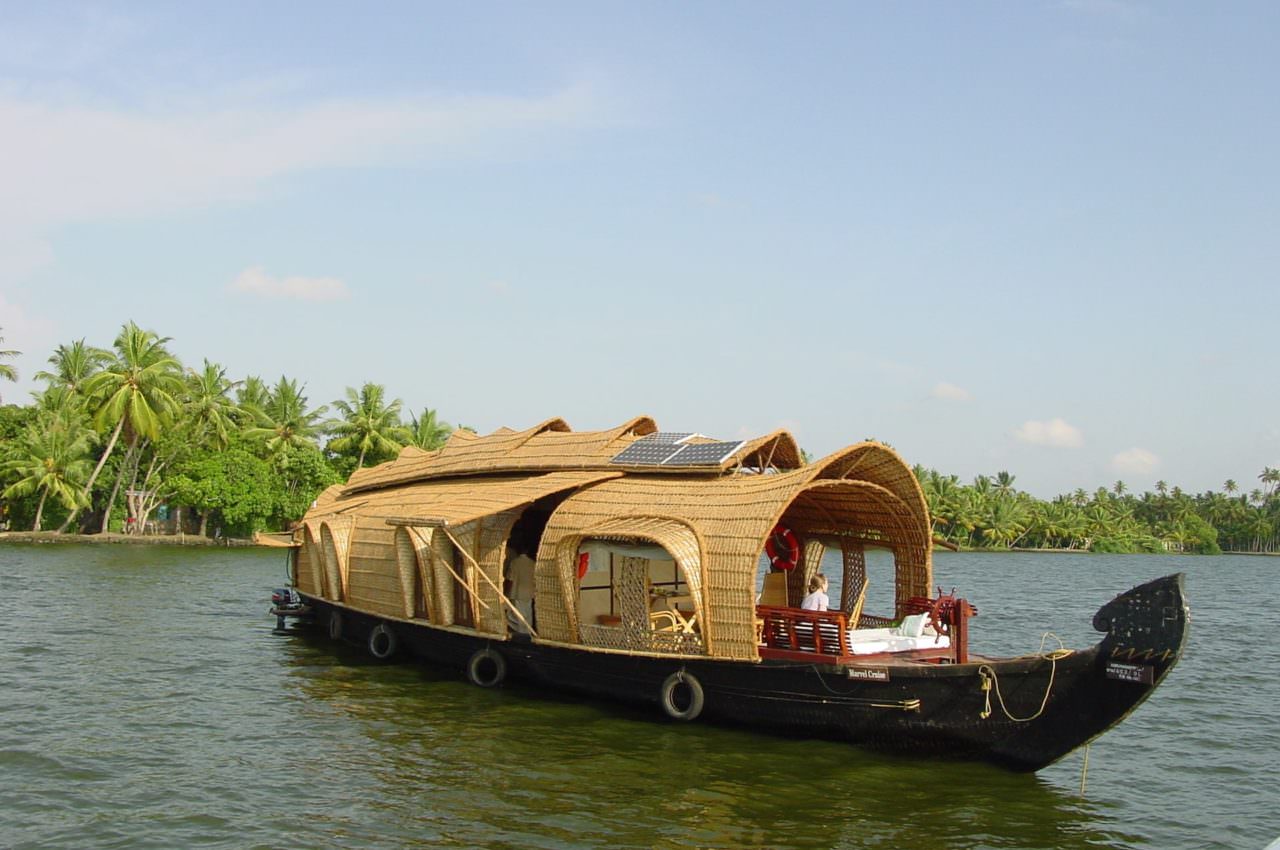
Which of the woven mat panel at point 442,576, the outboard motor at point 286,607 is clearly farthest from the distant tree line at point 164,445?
the woven mat panel at point 442,576

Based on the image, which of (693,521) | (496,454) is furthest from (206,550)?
(693,521)

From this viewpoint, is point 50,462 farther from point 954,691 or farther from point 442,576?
point 954,691

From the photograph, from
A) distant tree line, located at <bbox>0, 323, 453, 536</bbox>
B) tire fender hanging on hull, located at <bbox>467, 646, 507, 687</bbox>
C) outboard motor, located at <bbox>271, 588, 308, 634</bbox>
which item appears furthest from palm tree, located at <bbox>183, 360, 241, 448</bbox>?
tire fender hanging on hull, located at <bbox>467, 646, 507, 687</bbox>

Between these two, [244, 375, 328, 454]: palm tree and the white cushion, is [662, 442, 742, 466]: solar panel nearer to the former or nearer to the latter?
the white cushion

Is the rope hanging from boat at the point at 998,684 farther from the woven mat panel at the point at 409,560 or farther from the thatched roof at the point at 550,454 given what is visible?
A: the woven mat panel at the point at 409,560

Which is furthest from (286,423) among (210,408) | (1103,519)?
(1103,519)

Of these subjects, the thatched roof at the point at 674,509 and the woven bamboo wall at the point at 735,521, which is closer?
the woven bamboo wall at the point at 735,521

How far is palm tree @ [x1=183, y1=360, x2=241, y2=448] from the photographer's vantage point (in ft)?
138

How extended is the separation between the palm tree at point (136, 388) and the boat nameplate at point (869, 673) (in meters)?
33.7

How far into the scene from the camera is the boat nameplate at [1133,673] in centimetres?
802

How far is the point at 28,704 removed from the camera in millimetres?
11492

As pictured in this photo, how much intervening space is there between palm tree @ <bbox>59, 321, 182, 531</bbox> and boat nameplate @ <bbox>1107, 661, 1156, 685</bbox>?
35.4m

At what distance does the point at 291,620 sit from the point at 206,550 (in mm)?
22767

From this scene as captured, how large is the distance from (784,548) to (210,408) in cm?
3484
